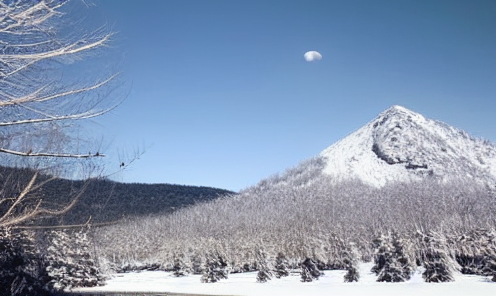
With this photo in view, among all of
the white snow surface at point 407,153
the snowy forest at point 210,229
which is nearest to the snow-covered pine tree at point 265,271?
the snowy forest at point 210,229

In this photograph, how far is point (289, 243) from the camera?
36.4 m

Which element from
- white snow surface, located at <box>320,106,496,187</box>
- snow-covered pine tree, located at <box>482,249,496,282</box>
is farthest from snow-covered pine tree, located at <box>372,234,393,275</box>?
white snow surface, located at <box>320,106,496,187</box>

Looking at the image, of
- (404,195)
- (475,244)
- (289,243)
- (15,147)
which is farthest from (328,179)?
(15,147)

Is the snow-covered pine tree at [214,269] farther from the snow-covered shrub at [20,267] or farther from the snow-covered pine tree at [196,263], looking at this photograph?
the snow-covered shrub at [20,267]

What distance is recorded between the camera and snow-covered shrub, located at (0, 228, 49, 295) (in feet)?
60.7

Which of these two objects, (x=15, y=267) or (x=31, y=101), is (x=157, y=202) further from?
(x=31, y=101)

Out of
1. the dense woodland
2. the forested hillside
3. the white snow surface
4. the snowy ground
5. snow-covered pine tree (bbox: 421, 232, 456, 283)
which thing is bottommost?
the snowy ground

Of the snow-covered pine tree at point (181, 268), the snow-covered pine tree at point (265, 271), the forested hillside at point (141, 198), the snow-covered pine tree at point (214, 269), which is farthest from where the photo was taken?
the forested hillside at point (141, 198)

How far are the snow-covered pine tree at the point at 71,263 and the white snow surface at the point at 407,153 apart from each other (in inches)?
2462

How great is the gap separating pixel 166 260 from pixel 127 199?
3598cm

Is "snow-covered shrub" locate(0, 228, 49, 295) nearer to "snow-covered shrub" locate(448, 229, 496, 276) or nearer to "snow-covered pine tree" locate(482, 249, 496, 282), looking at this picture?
"snow-covered pine tree" locate(482, 249, 496, 282)

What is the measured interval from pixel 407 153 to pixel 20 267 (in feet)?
296

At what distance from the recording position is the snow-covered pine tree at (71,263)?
972 inches

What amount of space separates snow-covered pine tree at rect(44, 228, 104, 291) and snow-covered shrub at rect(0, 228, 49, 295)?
3.74 meters
